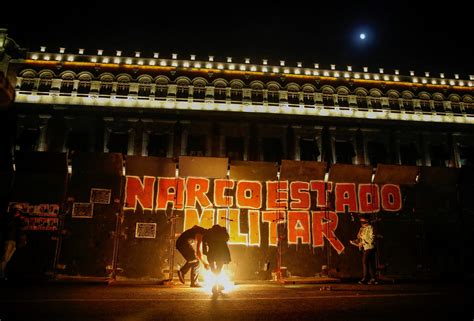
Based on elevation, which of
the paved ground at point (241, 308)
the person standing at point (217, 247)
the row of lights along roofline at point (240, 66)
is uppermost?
the row of lights along roofline at point (240, 66)

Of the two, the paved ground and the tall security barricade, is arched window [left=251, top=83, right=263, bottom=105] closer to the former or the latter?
the tall security barricade

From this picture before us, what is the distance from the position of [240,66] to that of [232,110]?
3706mm

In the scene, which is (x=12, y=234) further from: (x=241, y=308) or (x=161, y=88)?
(x=161, y=88)

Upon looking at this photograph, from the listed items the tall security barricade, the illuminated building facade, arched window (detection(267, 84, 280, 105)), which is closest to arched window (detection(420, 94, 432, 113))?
the illuminated building facade

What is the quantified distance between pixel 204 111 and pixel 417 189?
41.5ft

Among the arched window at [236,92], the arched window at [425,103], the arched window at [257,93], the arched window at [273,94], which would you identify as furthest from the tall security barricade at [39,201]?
the arched window at [425,103]

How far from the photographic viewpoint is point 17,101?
2031cm

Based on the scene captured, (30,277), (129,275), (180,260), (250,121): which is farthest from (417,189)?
(30,277)

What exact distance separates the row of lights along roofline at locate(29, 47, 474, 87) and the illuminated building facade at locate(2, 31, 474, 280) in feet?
0.23

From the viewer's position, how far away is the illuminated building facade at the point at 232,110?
20.2 m

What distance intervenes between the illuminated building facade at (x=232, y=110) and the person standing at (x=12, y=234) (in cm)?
472

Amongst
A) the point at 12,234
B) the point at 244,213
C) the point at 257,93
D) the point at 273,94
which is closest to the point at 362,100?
the point at 273,94

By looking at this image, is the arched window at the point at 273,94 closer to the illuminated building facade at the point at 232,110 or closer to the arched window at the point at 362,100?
the illuminated building facade at the point at 232,110

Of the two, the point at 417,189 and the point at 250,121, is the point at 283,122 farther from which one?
the point at 417,189
